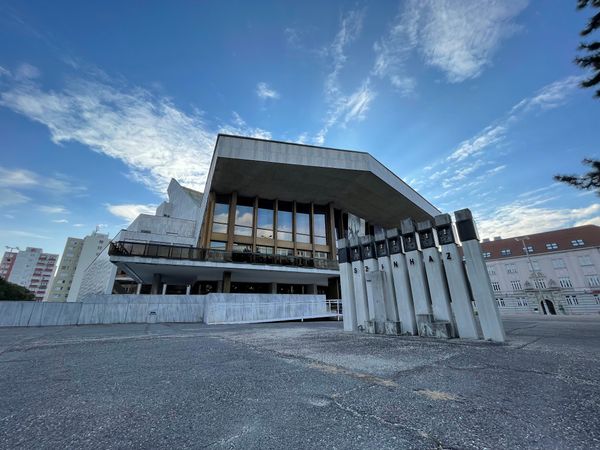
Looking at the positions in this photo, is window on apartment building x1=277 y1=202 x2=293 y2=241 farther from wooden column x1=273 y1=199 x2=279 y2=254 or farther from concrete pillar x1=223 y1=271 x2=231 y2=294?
concrete pillar x1=223 y1=271 x2=231 y2=294

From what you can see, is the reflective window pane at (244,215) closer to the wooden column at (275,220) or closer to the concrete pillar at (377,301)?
the wooden column at (275,220)

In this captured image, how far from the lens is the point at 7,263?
336 feet

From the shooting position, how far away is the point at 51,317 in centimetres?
1324

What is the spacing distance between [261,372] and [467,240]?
536 cm

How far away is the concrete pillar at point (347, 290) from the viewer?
787cm

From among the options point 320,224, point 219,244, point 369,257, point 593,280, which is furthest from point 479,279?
point 593,280

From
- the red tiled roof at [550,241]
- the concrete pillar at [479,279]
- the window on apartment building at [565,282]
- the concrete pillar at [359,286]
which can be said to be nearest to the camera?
the concrete pillar at [479,279]

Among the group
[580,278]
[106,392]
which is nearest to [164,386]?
[106,392]

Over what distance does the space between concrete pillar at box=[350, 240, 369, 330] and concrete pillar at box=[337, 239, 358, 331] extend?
120 millimetres

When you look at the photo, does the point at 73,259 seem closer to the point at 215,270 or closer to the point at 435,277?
the point at 215,270

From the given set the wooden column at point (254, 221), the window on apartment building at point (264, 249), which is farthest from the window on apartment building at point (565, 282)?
the wooden column at point (254, 221)

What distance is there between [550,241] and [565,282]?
7.21m

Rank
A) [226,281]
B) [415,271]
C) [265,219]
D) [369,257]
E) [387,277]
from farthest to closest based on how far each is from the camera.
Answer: [265,219]
[226,281]
[369,257]
[387,277]
[415,271]

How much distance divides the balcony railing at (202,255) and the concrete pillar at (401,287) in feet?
49.0
